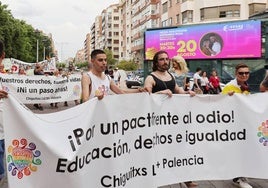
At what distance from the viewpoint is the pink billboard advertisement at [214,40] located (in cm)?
2156

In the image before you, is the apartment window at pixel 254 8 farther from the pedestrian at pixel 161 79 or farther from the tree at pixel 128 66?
the pedestrian at pixel 161 79

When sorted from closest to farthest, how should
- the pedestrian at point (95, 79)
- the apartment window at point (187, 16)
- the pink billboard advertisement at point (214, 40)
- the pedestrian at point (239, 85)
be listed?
1. the pedestrian at point (95, 79)
2. the pedestrian at point (239, 85)
3. the pink billboard advertisement at point (214, 40)
4. the apartment window at point (187, 16)

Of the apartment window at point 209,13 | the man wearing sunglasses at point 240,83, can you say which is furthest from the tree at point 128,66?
the man wearing sunglasses at point 240,83

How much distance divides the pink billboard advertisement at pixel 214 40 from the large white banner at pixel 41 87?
963cm

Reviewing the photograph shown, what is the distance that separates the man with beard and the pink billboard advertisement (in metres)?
17.0

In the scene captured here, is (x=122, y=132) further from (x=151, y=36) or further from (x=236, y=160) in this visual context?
(x=151, y=36)

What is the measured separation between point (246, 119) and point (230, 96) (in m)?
0.34

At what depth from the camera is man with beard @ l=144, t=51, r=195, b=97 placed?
200 inches

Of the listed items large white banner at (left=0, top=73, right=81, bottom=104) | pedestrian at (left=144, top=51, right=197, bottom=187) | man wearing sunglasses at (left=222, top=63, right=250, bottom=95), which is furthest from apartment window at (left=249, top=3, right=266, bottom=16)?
pedestrian at (left=144, top=51, right=197, bottom=187)

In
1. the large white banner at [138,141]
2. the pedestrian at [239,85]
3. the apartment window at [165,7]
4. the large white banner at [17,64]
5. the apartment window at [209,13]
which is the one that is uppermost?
the apartment window at [165,7]

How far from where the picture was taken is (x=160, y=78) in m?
5.18

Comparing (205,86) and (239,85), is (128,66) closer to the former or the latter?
(205,86)

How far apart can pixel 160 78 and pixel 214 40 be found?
58.9 feet

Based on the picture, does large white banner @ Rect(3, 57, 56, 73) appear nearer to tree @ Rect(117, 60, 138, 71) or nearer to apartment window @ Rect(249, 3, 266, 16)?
apartment window @ Rect(249, 3, 266, 16)
